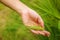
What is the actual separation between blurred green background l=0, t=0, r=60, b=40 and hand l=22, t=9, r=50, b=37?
0.02 metres

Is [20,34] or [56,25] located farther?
[56,25]

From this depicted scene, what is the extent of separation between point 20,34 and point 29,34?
1.7 inches

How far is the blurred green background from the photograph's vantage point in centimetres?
82

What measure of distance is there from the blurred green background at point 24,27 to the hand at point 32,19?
0.06 feet

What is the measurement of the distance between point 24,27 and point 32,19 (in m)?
0.07

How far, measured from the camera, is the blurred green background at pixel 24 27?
2.71 ft

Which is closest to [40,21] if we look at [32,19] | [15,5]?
[32,19]

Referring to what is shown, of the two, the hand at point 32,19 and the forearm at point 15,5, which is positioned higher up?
the forearm at point 15,5

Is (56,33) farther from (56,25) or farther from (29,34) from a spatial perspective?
(29,34)

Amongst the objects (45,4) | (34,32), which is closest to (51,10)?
(45,4)

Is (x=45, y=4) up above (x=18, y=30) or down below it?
above

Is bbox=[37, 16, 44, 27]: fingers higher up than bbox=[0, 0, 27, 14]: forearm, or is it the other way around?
bbox=[0, 0, 27, 14]: forearm

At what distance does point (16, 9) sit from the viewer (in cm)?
88

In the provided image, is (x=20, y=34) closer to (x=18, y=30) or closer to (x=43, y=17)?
(x=18, y=30)
